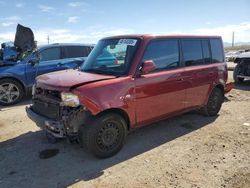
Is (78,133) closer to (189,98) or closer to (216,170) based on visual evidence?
(216,170)

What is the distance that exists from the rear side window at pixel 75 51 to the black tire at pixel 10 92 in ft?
6.29

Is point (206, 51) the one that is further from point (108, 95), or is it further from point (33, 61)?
point (33, 61)

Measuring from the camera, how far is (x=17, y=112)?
25.5ft

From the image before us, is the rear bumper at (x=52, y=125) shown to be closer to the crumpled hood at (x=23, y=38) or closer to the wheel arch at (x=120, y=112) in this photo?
the wheel arch at (x=120, y=112)

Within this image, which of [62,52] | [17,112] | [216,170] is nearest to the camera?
[216,170]

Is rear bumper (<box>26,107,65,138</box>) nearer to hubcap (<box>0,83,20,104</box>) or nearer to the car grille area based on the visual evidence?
the car grille area

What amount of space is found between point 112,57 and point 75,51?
517 centimetres

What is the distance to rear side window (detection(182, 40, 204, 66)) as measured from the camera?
584 cm

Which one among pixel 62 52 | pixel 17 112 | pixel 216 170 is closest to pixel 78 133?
pixel 216 170

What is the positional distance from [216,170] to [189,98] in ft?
6.59

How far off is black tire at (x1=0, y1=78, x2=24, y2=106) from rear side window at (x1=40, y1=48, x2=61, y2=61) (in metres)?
1.19

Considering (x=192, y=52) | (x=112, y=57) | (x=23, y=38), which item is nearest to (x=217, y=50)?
(x=192, y=52)

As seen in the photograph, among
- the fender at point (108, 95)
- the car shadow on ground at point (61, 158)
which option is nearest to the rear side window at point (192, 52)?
the car shadow on ground at point (61, 158)

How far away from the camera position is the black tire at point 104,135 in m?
4.43
